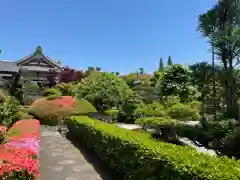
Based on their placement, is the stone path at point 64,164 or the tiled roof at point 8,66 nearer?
the stone path at point 64,164

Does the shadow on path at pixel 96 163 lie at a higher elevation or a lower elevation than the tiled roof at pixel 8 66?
lower

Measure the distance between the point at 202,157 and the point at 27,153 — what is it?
11.5 feet

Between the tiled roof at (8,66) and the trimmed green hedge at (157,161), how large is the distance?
37.3 m

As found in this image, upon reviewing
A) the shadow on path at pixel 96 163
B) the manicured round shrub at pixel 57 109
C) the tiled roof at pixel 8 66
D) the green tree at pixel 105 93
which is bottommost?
the shadow on path at pixel 96 163

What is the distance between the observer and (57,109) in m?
22.5

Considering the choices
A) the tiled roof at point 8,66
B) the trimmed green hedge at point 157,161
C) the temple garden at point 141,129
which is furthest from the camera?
the tiled roof at point 8,66

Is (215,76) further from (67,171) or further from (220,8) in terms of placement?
(67,171)

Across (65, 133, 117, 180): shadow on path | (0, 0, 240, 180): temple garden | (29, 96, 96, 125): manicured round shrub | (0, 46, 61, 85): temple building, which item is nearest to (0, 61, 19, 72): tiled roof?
(0, 46, 61, 85): temple building

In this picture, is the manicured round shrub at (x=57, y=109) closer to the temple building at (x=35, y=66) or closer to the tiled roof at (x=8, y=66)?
the temple building at (x=35, y=66)

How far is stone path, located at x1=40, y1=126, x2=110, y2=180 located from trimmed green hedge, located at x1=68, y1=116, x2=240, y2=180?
0.64 metres

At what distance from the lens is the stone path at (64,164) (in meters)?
7.68

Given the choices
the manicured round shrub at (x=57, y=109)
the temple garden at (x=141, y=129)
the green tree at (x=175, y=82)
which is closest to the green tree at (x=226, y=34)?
the temple garden at (x=141, y=129)

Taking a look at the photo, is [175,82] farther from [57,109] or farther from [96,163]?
[96,163]

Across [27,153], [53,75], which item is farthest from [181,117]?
[53,75]
